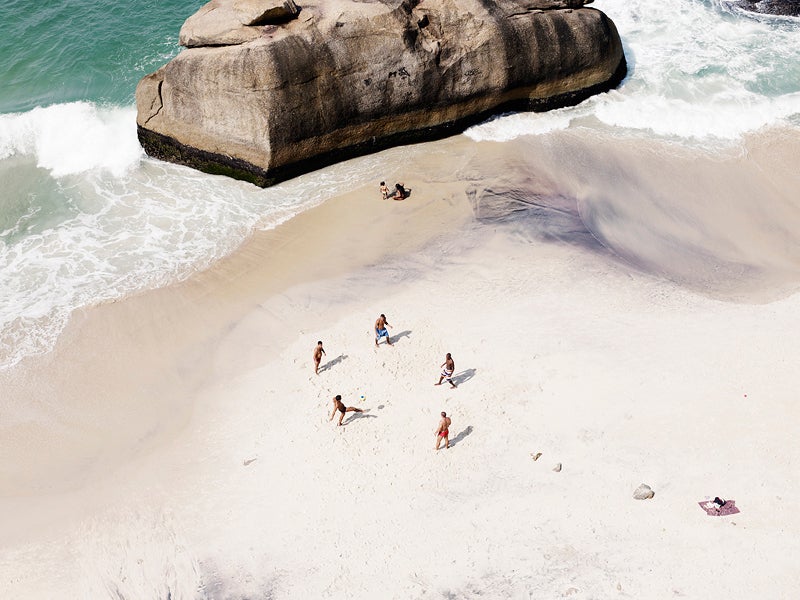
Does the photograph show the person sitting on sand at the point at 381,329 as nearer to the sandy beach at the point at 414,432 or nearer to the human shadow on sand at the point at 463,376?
the sandy beach at the point at 414,432

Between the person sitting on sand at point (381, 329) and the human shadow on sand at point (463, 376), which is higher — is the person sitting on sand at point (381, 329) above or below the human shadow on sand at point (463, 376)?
above

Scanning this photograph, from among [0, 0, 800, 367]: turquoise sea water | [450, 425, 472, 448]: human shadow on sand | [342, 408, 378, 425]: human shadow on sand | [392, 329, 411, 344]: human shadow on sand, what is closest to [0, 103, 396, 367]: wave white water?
[0, 0, 800, 367]: turquoise sea water

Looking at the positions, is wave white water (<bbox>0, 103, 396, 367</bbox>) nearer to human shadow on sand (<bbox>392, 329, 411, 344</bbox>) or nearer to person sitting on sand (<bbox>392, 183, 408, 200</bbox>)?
person sitting on sand (<bbox>392, 183, 408, 200</bbox>)

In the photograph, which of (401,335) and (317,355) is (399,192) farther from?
(317,355)

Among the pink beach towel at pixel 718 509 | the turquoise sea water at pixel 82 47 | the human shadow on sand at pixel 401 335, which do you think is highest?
the turquoise sea water at pixel 82 47

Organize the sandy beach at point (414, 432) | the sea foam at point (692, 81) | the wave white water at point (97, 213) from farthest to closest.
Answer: the sea foam at point (692, 81), the wave white water at point (97, 213), the sandy beach at point (414, 432)

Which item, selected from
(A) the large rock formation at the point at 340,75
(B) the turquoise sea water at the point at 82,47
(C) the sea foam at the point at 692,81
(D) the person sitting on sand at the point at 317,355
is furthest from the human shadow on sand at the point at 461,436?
(B) the turquoise sea water at the point at 82,47
